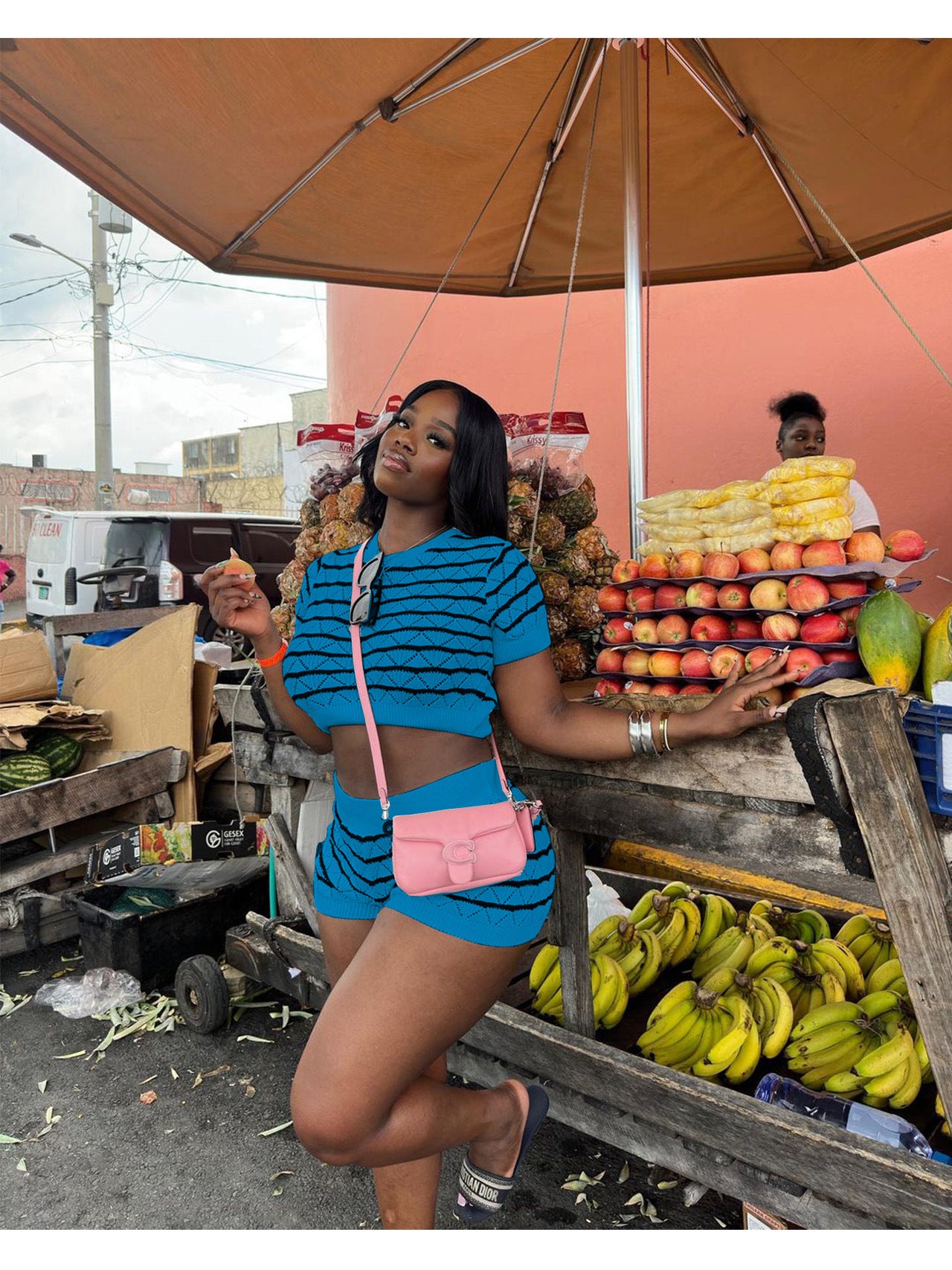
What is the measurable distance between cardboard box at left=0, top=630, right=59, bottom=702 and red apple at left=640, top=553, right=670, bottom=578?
12.6 feet

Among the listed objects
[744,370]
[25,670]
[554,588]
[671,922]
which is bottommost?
[671,922]

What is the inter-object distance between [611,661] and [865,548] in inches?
27.9

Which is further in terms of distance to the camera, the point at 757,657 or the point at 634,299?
the point at 634,299

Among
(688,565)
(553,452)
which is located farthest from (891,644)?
(553,452)

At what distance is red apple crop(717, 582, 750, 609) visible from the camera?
2.24m

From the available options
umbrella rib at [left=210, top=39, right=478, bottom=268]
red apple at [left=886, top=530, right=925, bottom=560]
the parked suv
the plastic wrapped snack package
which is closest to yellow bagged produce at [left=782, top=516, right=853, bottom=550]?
the plastic wrapped snack package

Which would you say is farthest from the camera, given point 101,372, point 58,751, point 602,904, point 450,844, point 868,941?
point 101,372

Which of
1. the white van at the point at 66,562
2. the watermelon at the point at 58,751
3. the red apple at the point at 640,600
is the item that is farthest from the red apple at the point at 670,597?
the white van at the point at 66,562

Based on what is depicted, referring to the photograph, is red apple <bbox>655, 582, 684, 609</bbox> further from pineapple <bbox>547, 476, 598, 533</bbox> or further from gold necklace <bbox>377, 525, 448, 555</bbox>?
pineapple <bbox>547, 476, 598, 533</bbox>

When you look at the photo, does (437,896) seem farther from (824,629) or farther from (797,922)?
(797,922)

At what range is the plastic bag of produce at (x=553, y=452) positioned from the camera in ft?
10.7

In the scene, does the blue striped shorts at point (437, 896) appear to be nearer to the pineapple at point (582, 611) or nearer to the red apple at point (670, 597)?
the red apple at point (670, 597)

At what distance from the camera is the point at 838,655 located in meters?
2.08

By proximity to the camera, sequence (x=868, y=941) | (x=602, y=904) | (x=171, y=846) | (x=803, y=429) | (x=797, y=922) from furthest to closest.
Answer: (x=803, y=429), (x=171, y=846), (x=602, y=904), (x=797, y=922), (x=868, y=941)
